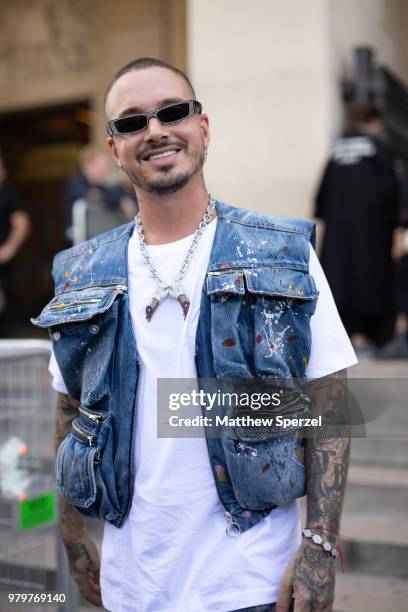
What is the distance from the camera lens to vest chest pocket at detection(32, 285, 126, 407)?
7.24ft

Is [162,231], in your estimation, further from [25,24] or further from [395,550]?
[25,24]

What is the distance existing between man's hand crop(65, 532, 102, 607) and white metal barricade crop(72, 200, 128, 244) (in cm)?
443

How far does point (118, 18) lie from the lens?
392 inches

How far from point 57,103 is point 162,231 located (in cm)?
906

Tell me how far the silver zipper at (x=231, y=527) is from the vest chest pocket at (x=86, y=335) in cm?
46

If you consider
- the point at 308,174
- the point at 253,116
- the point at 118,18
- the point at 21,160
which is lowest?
the point at 21,160

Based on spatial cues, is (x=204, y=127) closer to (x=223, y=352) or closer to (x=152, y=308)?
(x=152, y=308)

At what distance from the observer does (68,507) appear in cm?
247

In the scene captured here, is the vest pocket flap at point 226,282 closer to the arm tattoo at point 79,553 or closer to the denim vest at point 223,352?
the denim vest at point 223,352

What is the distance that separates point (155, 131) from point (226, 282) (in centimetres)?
44

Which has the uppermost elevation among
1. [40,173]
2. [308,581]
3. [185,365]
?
[185,365]

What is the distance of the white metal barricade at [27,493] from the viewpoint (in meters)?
3.67

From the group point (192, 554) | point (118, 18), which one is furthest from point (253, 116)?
point (192, 554)

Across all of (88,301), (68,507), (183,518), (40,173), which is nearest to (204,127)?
(88,301)
